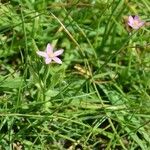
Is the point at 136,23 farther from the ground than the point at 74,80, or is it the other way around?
the point at 136,23

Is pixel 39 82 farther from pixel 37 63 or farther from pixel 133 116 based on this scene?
pixel 133 116

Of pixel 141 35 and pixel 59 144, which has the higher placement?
pixel 141 35

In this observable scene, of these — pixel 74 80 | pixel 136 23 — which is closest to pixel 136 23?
pixel 136 23

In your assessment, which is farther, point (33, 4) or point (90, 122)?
point (33, 4)

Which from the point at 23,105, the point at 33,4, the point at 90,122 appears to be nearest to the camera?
the point at 23,105

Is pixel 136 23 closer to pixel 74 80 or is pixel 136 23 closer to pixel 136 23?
pixel 136 23

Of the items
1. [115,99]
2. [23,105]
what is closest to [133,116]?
[115,99]

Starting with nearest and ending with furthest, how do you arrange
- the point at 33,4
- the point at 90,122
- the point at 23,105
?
the point at 23,105 → the point at 90,122 → the point at 33,4

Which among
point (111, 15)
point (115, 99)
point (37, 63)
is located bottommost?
point (115, 99)
